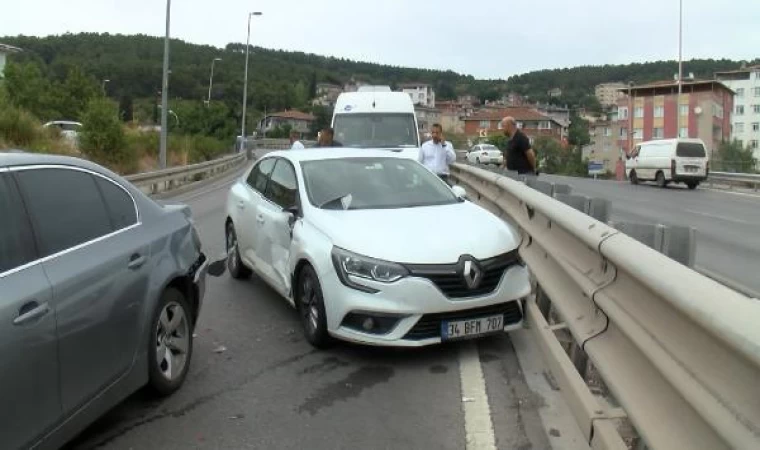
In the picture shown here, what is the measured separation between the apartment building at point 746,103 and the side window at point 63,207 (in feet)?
409

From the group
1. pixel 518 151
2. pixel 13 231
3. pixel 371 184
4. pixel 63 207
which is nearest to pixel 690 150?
pixel 518 151

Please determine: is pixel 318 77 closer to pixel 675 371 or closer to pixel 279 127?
pixel 279 127

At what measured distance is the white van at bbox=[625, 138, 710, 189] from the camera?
97.9 ft

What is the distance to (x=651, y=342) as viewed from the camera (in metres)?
3.01

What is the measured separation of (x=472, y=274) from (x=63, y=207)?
267 cm

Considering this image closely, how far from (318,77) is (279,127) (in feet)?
56.1

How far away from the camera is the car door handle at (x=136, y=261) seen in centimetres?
398

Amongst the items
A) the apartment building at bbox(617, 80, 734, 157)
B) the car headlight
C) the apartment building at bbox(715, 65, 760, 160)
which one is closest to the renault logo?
the car headlight

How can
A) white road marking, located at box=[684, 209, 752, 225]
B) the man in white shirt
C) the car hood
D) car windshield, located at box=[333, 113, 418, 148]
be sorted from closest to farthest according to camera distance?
1. the car hood
2. the man in white shirt
3. white road marking, located at box=[684, 209, 752, 225]
4. car windshield, located at box=[333, 113, 418, 148]

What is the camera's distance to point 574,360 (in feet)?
15.1

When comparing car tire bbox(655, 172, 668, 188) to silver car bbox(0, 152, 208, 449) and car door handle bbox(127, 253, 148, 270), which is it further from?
car door handle bbox(127, 253, 148, 270)

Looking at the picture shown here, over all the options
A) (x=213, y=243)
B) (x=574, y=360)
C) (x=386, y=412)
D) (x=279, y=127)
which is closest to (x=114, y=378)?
(x=386, y=412)

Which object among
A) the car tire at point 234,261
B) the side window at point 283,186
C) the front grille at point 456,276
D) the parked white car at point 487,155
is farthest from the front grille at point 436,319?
the parked white car at point 487,155

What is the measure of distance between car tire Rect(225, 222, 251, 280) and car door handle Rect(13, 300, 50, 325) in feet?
15.3
